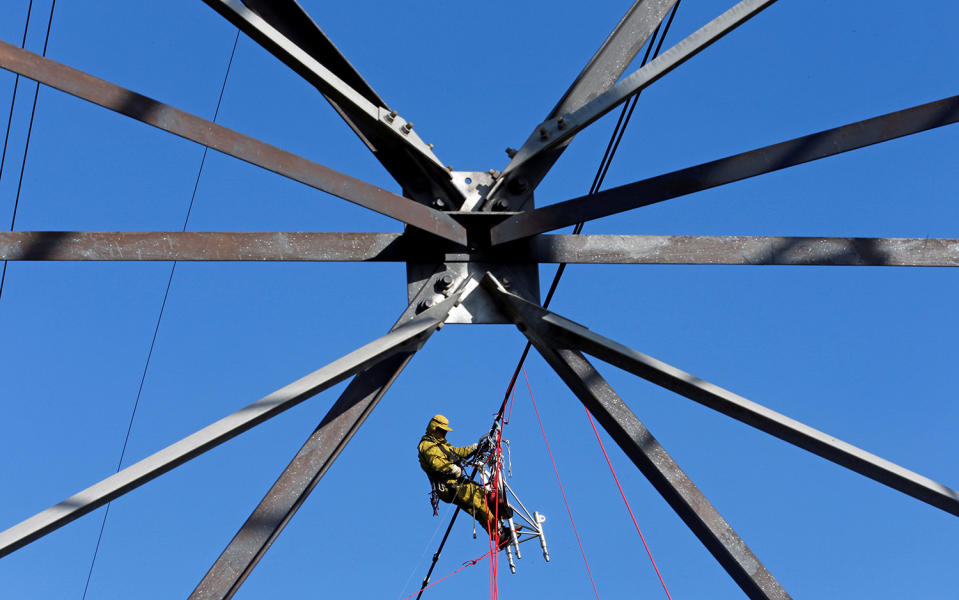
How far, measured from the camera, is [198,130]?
6.59 m

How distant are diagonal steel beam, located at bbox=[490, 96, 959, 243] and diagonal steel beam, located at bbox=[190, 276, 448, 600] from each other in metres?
1.25

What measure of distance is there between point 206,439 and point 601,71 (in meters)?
3.38

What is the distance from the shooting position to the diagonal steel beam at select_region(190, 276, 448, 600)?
6.56 m

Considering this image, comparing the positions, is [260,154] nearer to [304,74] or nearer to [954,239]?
[304,74]

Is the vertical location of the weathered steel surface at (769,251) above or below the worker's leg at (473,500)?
below

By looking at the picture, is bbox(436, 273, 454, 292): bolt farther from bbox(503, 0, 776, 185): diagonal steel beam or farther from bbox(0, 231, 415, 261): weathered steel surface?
bbox(503, 0, 776, 185): diagonal steel beam

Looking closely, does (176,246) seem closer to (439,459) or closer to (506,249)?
(506,249)

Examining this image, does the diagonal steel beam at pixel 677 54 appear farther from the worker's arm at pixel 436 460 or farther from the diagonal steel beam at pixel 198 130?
the worker's arm at pixel 436 460

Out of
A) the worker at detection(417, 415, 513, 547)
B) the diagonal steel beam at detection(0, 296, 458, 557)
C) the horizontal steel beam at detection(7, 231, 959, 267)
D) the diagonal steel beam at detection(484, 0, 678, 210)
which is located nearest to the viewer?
the diagonal steel beam at detection(0, 296, 458, 557)

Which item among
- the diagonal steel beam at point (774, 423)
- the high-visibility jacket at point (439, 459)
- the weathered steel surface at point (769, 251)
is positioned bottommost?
the diagonal steel beam at point (774, 423)

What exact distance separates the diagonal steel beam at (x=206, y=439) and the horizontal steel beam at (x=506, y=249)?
1.95 feet

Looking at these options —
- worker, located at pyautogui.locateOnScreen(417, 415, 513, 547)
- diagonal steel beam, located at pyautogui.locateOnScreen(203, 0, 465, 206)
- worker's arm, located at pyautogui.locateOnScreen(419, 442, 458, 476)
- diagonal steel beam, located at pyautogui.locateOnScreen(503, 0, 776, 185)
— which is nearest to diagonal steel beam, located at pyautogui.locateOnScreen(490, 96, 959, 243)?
diagonal steel beam, located at pyautogui.locateOnScreen(503, 0, 776, 185)

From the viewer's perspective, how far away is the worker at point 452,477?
36.8 ft

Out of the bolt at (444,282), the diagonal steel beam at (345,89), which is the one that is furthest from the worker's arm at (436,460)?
the diagonal steel beam at (345,89)
